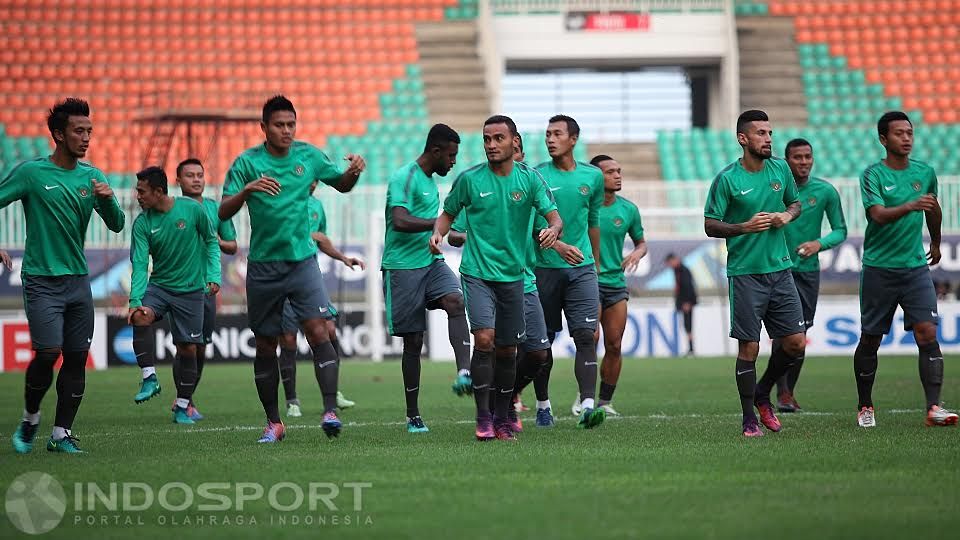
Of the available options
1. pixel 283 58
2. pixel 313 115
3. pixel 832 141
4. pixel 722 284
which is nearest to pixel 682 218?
pixel 722 284

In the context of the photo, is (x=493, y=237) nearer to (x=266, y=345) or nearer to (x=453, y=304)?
(x=453, y=304)

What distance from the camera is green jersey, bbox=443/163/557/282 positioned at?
955cm

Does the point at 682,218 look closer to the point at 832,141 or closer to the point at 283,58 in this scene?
the point at 832,141

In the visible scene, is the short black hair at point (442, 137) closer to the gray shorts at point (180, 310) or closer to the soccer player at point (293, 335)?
the soccer player at point (293, 335)

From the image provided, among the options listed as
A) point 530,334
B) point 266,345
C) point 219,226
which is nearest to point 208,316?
point 219,226

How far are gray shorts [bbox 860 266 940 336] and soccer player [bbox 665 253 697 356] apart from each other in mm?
13844

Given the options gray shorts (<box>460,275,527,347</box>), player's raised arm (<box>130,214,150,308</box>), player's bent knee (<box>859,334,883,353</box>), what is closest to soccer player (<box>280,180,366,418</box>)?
player's raised arm (<box>130,214,150,308</box>)

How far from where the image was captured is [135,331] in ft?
41.8

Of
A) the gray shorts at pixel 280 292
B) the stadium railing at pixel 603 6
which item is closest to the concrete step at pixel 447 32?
the stadium railing at pixel 603 6

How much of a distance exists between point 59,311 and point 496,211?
10.0ft

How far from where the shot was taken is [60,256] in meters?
9.17

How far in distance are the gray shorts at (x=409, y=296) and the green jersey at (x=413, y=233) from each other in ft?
0.23

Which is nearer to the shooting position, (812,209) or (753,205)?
(753,205)

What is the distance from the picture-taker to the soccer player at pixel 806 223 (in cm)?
1191
